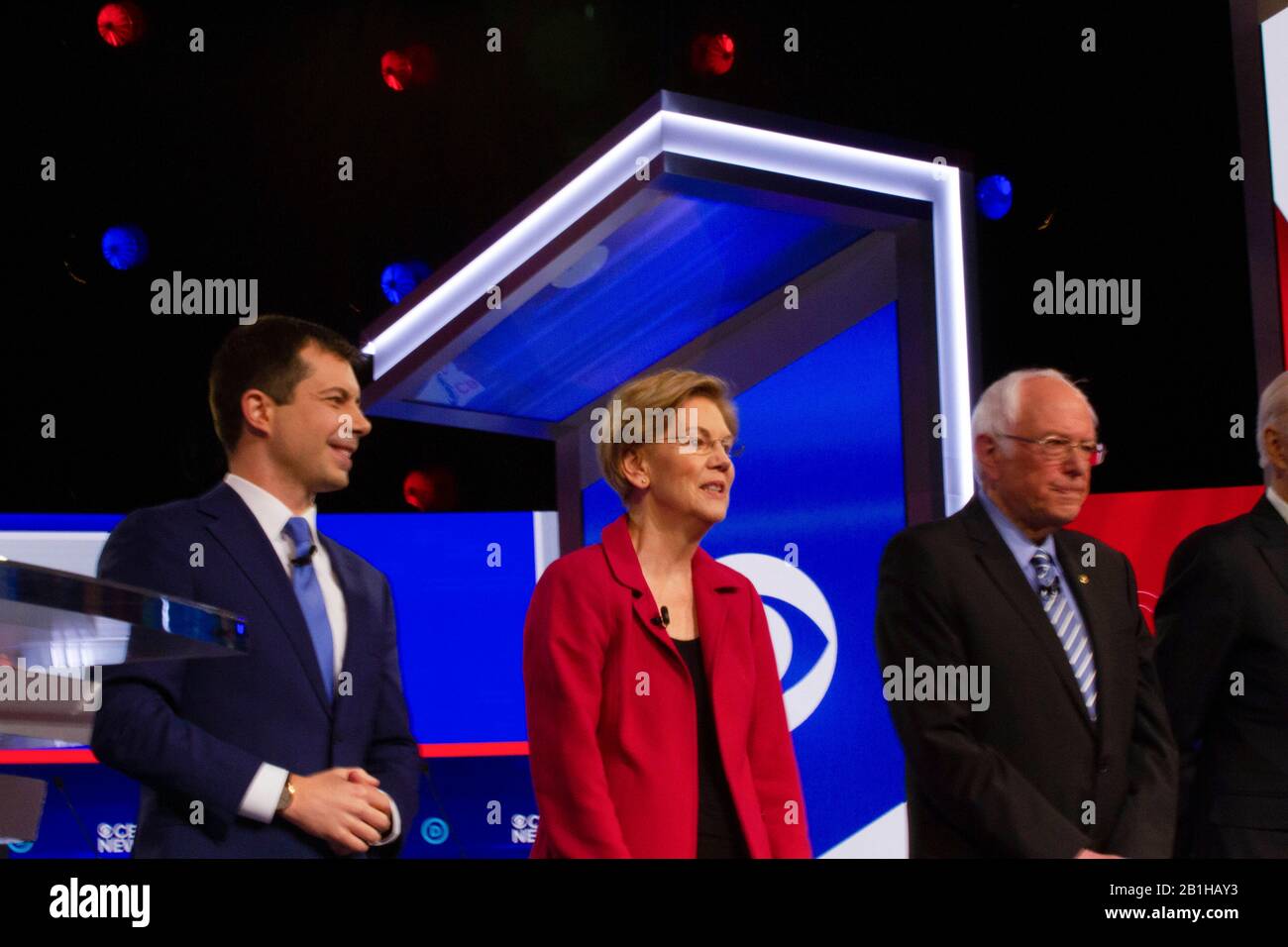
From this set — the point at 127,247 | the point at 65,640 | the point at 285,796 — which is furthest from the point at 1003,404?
the point at 127,247

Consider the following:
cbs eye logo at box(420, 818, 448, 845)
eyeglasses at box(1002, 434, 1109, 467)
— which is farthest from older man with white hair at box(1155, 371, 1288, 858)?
cbs eye logo at box(420, 818, 448, 845)

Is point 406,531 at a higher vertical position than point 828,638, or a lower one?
higher

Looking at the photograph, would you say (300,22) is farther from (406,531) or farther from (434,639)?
(434,639)

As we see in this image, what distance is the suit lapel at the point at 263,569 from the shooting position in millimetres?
2805

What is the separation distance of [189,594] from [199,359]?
109cm

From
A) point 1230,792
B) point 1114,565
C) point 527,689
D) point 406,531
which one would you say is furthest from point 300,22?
point 1230,792

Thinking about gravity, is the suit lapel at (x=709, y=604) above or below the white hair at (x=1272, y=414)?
below

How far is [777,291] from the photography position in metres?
3.46

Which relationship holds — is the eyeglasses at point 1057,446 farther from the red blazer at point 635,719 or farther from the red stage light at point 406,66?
the red stage light at point 406,66

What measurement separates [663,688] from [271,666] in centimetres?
79

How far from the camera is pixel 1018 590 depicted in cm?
298

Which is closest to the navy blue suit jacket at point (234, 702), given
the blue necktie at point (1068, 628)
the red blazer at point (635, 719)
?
the red blazer at point (635, 719)

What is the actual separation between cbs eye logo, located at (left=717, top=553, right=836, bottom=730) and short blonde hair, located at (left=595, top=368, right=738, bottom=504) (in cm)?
43

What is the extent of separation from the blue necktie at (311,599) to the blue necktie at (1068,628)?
153cm
